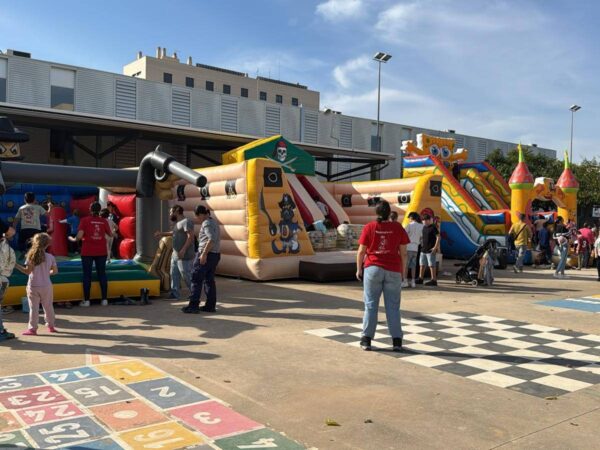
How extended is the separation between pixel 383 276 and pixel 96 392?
3.02 meters

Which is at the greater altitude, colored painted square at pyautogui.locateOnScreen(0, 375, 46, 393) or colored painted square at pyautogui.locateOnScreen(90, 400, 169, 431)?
colored painted square at pyautogui.locateOnScreen(0, 375, 46, 393)

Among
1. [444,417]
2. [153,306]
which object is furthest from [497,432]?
[153,306]

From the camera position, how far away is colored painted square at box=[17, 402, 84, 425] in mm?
3949

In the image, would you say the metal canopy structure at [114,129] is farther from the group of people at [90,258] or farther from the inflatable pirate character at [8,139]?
the inflatable pirate character at [8,139]

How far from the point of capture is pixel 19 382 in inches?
187

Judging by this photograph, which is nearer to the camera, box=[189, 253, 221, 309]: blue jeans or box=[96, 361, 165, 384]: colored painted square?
box=[96, 361, 165, 384]: colored painted square

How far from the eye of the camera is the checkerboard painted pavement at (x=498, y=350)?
5195 mm

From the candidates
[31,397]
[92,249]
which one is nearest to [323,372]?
[31,397]

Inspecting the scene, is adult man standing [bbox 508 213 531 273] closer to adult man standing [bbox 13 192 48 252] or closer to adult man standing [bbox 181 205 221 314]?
adult man standing [bbox 181 205 221 314]

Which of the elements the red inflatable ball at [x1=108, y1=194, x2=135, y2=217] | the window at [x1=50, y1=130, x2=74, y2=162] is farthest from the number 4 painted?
the window at [x1=50, y1=130, x2=74, y2=162]

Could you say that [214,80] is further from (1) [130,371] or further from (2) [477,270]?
(1) [130,371]

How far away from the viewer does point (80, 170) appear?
358 inches

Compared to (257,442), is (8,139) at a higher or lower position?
higher

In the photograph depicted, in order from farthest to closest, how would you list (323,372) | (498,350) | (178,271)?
(178,271) < (498,350) < (323,372)
